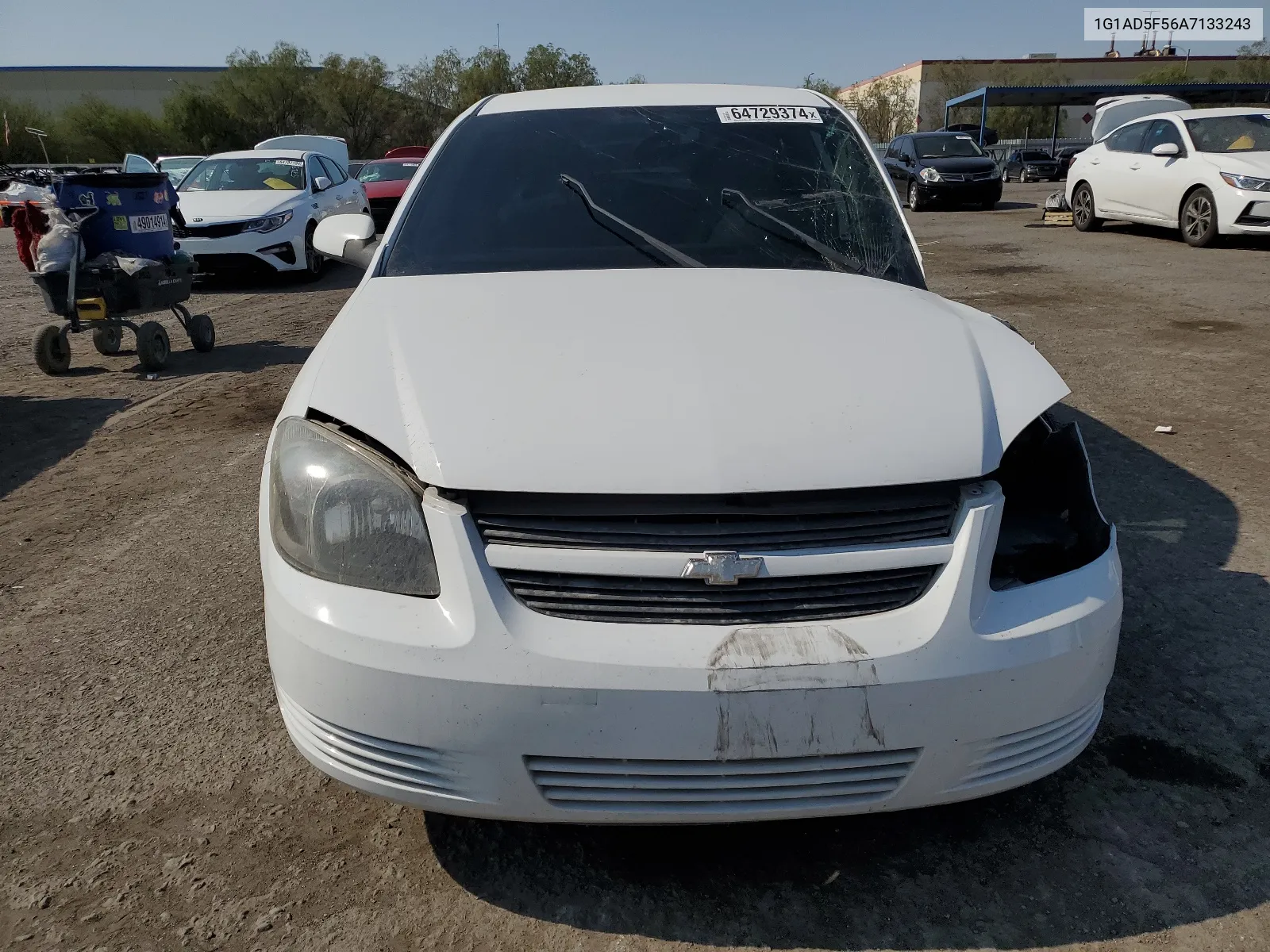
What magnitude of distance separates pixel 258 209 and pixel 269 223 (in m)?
0.26

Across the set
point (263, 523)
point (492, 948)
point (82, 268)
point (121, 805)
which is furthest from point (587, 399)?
point (82, 268)

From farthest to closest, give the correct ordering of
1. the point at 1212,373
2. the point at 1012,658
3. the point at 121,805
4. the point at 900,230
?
the point at 1212,373 < the point at 900,230 < the point at 121,805 < the point at 1012,658

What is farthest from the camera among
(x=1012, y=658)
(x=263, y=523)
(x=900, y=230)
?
(x=900, y=230)

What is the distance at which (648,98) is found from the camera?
3240 millimetres

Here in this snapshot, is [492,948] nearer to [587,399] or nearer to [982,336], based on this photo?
[587,399]

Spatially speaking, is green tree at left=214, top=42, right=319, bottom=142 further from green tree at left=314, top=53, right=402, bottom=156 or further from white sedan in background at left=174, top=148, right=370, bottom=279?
white sedan in background at left=174, top=148, right=370, bottom=279

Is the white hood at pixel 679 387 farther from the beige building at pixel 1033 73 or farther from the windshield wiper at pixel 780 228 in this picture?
the beige building at pixel 1033 73

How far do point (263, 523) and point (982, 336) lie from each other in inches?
66.3

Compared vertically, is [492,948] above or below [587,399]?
below

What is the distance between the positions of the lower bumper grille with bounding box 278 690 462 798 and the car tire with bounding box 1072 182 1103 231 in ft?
47.6

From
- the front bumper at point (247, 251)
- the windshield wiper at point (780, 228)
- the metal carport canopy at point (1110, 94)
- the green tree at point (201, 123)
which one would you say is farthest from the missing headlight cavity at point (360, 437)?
the green tree at point (201, 123)

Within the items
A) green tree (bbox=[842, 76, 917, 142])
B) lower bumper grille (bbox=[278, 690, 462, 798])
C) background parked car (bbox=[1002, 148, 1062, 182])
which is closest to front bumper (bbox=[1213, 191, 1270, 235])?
lower bumper grille (bbox=[278, 690, 462, 798])

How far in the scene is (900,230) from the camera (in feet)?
Result: 9.67

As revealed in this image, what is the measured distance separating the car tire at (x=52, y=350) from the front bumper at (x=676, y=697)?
5.99 metres
